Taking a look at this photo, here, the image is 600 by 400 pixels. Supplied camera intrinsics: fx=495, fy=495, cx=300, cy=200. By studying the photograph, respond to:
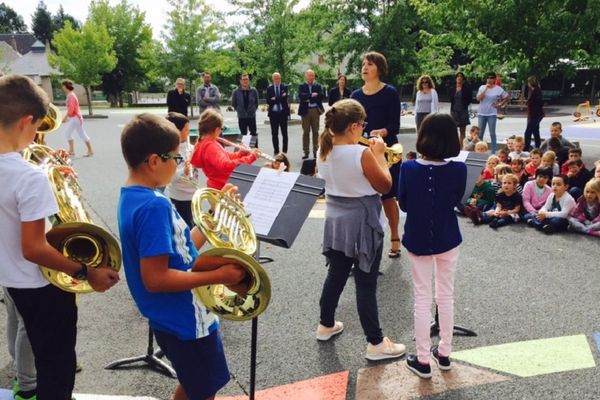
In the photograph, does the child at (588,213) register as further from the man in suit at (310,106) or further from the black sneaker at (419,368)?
the man in suit at (310,106)

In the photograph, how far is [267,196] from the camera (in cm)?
295

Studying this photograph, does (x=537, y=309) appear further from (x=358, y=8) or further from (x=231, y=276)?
(x=358, y=8)

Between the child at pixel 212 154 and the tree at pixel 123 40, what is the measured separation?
42.5 meters

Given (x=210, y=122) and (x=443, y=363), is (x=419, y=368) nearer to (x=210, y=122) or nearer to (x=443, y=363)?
(x=443, y=363)

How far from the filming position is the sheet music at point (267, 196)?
9.41ft

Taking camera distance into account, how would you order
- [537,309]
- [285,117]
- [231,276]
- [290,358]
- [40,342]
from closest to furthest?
[231,276]
[40,342]
[290,358]
[537,309]
[285,117]

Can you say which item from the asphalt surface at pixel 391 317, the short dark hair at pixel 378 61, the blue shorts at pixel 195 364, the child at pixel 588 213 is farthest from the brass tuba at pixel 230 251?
the child at pixel 588 213

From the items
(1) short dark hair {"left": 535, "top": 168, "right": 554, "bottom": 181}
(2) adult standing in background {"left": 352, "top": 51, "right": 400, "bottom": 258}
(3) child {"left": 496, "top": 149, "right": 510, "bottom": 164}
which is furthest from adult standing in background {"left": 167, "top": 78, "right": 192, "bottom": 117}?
(1) short dark hair {"left": 535, "top": 168, "right": 554, "bottom": 181}

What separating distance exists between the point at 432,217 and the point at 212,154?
2.12 m

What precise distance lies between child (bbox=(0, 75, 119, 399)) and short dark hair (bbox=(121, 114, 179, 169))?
0.49 m

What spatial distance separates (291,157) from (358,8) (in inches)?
457

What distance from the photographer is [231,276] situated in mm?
1958

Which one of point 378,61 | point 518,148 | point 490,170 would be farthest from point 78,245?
point 518,148

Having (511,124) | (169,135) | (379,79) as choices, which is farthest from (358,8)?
(169,135)
